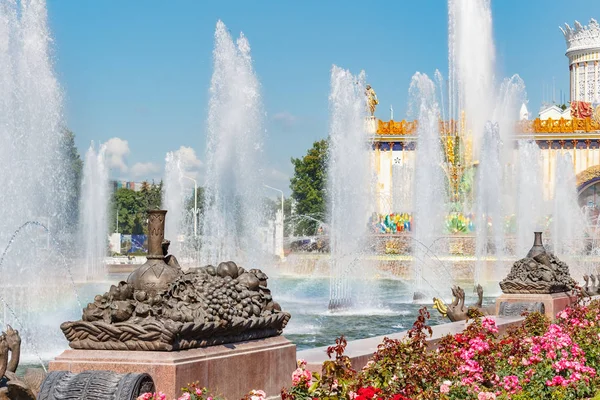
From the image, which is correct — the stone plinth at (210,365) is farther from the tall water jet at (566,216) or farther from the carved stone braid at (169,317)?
the tall water jet at (566,216)

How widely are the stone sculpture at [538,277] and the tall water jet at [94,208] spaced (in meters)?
23.2

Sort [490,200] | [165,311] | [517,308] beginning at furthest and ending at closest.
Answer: [490,200] < [517,308] < [165,311]

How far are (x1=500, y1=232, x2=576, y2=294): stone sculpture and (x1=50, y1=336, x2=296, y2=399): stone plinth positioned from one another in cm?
788

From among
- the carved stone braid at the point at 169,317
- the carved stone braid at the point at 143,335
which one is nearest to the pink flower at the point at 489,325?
the carved stone braid at the point at 169,317

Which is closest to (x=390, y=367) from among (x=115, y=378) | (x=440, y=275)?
(x=115, y=378)

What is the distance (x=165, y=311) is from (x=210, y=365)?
16.5 inches

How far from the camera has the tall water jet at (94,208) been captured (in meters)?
36.4

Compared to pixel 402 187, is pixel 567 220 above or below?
below

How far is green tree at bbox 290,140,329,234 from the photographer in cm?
6594

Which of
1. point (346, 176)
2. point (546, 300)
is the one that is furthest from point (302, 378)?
point (346, 176)

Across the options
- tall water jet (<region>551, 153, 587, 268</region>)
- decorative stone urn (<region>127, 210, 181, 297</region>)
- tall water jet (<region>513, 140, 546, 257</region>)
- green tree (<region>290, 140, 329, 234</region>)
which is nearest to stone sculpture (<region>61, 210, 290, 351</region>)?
decorative stone urn (<region>127, 210, 181, 297</region>)

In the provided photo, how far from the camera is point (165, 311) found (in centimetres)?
630

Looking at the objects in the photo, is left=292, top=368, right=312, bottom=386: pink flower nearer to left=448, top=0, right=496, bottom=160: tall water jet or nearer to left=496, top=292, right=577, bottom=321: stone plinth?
left=496, top=292, right=577, bottom=321: stone plinth

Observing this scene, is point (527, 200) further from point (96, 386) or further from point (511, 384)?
point (96, 386)
